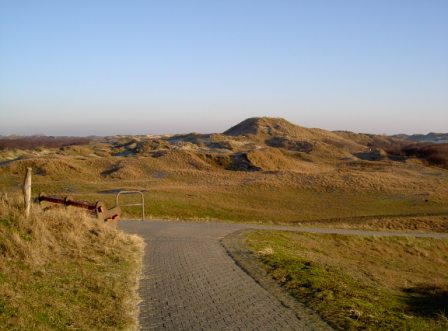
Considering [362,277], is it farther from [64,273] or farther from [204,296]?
[64,273]

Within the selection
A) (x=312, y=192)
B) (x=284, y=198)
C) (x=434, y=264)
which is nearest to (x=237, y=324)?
(x=434, y=264)

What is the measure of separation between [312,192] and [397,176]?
14.0m

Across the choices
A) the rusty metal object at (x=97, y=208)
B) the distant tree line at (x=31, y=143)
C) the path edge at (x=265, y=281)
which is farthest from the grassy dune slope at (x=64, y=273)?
the distant tree line at (x=31, y=143)

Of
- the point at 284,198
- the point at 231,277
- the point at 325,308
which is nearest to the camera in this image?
the point at 325,308

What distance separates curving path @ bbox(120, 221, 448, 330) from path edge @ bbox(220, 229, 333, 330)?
0.03m

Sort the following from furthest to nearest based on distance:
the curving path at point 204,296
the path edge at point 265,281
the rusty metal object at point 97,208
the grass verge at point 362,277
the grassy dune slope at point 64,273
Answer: the rusty metal object at point 97,208, the grass verge at point 362,277, the path edge at point 265,281, the curving path at point 204,296, the grassy dune slope at point 64,273

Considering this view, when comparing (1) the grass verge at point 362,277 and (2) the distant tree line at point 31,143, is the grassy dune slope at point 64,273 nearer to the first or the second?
(1) the grass verge at point 362,277

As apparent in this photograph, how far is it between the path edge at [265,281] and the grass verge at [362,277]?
0.51ft

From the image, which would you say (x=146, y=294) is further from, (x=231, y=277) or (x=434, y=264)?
(x=434, y=264)

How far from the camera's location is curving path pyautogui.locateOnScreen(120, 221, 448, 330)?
7.65m

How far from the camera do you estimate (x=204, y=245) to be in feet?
48.2

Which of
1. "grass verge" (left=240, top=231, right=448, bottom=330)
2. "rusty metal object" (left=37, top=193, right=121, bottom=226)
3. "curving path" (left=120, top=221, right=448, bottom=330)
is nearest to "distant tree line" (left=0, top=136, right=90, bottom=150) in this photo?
"rusty metal object" (left=37, top=193, right=121, bottom=226)

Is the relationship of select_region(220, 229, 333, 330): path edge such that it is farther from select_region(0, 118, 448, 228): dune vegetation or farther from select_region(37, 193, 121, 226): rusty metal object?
select_region(0, 118, 448, 228): dune vegetation

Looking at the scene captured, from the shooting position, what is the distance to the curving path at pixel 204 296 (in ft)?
25.1
